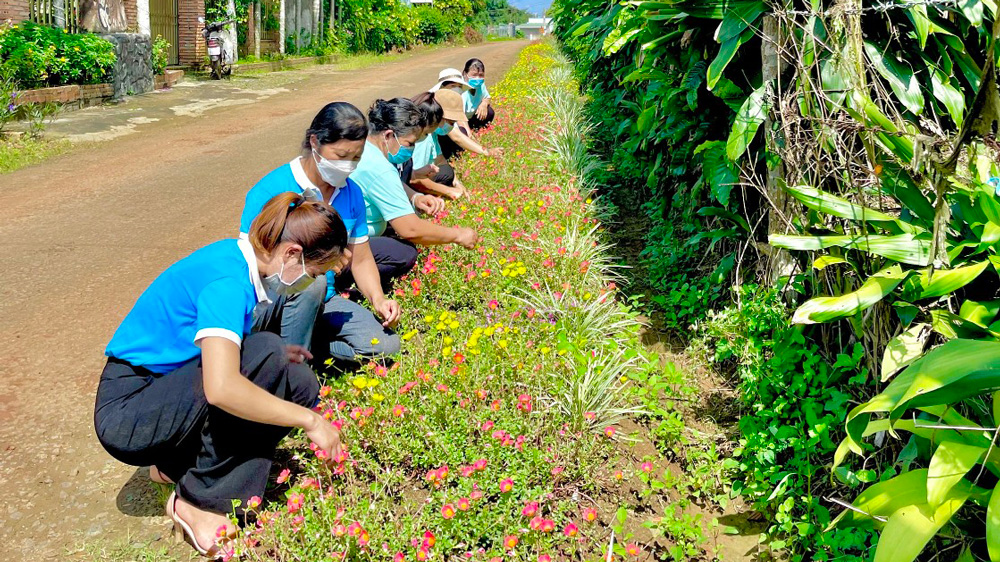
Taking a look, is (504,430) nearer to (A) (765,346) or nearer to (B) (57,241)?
(A) (765,346)

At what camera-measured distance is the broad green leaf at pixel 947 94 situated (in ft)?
11.3

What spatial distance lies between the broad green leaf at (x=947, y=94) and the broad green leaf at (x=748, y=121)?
69 cm

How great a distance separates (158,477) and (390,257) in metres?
1.98

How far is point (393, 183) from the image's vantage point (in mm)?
4539

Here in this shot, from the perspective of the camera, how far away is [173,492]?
9.51ft

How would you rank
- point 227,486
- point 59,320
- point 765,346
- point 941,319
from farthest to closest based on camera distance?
point 59,320
point 765,346
point 227,486
point 941,319

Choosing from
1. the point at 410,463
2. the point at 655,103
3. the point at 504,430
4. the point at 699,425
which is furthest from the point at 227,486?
the point at 655,103

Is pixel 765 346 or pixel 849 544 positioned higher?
pixel 765 346

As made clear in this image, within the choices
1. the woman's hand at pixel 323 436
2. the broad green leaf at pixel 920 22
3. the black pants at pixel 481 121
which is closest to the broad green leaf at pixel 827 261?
the broad green leaf at pixel 920 22

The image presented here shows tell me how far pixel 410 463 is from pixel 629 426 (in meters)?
1.04

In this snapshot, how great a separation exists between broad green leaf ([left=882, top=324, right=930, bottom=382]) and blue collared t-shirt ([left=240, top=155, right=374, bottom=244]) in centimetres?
227

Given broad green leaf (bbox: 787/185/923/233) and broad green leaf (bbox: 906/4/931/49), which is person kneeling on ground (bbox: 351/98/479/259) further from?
broad green leaf (bbox: 906/4/931/49)

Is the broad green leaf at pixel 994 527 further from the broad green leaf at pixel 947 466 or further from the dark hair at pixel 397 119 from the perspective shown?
the dark hair at pixel 397 119

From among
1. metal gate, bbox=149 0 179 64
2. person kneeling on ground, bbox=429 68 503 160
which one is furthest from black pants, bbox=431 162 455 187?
metal gate, bbox=149 0 179 64
